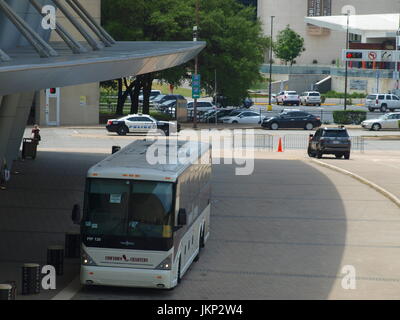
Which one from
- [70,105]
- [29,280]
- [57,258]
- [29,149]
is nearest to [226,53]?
[70,105]

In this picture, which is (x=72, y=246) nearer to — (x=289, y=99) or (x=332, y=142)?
(x=332, y=142)

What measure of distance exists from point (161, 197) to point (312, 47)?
116m

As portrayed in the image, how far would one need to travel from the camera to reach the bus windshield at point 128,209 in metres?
17.7

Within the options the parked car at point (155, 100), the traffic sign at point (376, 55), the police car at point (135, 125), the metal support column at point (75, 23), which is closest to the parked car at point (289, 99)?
the traffic sign at point (376, 55)

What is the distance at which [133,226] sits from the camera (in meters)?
17.7

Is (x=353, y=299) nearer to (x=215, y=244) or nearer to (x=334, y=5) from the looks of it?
(x=215, y=244)

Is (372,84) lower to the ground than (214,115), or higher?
higher

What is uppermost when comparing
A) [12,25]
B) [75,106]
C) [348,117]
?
[12,25]

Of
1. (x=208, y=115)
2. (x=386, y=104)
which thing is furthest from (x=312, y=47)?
(x=208, y=115)

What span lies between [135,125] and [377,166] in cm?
1910

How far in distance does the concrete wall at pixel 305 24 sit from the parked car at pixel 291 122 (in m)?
64.0

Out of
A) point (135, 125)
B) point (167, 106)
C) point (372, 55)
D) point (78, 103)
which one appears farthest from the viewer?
point (372, 55)

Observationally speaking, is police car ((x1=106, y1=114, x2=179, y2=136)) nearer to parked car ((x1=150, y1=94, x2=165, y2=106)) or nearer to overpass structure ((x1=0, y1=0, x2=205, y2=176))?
overpass structure ((x1=0, y1=0, x2=205, y2=176))

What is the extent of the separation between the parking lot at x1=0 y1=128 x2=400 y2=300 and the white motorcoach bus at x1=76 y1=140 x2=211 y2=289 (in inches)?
18.6
